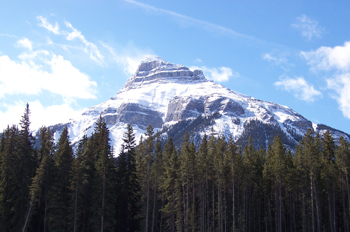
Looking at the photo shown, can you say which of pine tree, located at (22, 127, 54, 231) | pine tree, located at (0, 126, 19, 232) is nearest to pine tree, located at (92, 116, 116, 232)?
pine tree, located at (22, 127, 54, 231)

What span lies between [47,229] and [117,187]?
12.3m

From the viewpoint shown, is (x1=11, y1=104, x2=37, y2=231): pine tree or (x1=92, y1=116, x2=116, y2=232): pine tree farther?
(x1=11, y1=104, x2=37, y2=231): pine tree

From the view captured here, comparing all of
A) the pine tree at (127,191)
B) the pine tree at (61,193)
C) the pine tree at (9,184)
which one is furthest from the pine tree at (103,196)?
the pine tree at (9,184)

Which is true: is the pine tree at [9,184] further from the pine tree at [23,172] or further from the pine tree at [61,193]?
the pine tree at [61,193]

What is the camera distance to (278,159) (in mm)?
55125

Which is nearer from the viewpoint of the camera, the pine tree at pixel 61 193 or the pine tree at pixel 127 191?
the pine tree at pixel 61 193

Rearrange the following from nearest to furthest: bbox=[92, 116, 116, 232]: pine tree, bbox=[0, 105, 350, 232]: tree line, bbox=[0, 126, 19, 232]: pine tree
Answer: bbox=[92, 116, 116, 232]: pine tree < bbox=[0, 105, 350, 232]: tree line < bbox=[0, 126, 19, 232]: pine tree

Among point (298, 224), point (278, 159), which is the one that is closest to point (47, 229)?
point (278, 159)

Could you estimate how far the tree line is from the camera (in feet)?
169

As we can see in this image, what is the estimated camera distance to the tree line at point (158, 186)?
51.5 m

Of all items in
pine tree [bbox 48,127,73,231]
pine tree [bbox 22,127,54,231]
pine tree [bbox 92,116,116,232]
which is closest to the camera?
pine tree [bbox 92,116,116,232]

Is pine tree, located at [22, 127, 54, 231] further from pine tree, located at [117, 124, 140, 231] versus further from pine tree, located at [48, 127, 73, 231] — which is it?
pine tree, located at [117, 124, 140, 231]

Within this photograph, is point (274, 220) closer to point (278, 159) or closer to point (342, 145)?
point (278, 159)

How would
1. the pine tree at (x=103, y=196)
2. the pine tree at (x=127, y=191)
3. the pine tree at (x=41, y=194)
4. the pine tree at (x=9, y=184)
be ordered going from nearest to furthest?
the pine tree at (x=103, y=196) < the pine tree at (x=41, y=194) < the pine tree at (x=9, y=184) < the pine tree at (x=127, y=191)
